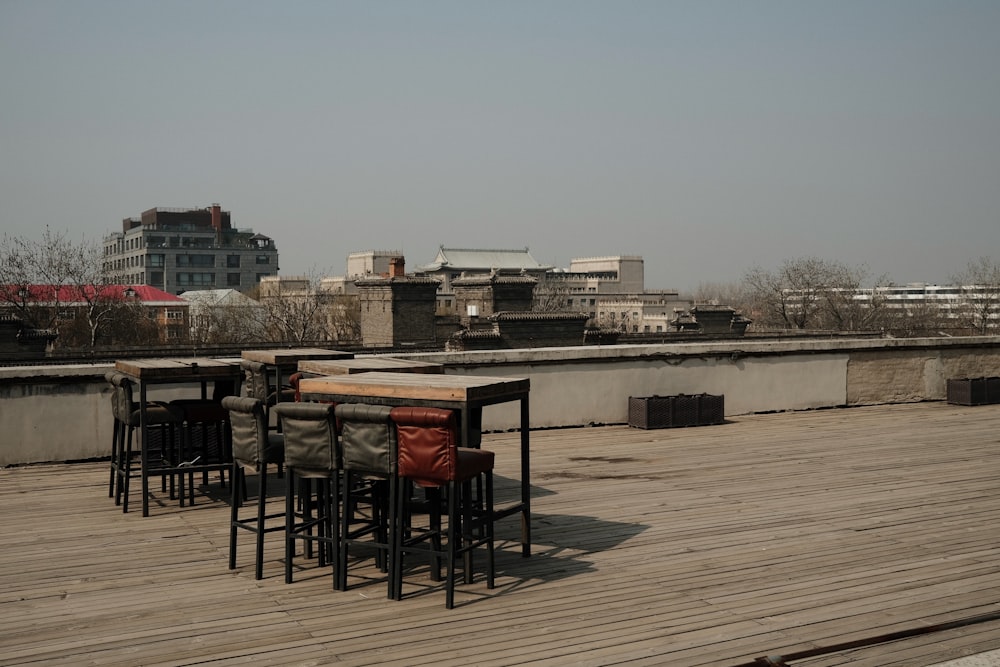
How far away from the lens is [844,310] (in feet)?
207

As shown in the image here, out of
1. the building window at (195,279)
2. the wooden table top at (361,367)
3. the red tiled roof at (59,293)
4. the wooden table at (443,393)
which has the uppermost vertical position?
the building window at (195,279)

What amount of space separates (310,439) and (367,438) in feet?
1.23

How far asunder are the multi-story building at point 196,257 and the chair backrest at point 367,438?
14143 cm

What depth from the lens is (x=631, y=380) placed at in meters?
12.0

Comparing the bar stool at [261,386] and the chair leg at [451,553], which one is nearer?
the chair leg at [451,553]

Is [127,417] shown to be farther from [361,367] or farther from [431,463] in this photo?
[431,463]

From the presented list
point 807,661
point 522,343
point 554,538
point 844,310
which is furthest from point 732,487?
point 844,310

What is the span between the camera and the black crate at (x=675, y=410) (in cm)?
1155

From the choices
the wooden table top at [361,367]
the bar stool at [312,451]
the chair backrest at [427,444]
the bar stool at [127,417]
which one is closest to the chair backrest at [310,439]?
the bar stool at [312,451]

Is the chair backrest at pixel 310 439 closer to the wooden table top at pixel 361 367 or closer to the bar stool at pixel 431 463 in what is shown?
the bar stool at pixel 431 463

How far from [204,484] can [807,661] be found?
5.51 meters

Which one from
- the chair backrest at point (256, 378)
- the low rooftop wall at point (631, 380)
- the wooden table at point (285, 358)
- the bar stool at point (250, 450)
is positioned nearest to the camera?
the bar stool at point (250, 450)

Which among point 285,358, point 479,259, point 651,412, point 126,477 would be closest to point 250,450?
point 126,477

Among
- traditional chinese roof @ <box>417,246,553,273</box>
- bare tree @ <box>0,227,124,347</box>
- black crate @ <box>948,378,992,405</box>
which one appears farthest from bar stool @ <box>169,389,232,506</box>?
traditional chinese roof @ <box>417,246,553,273</box>
